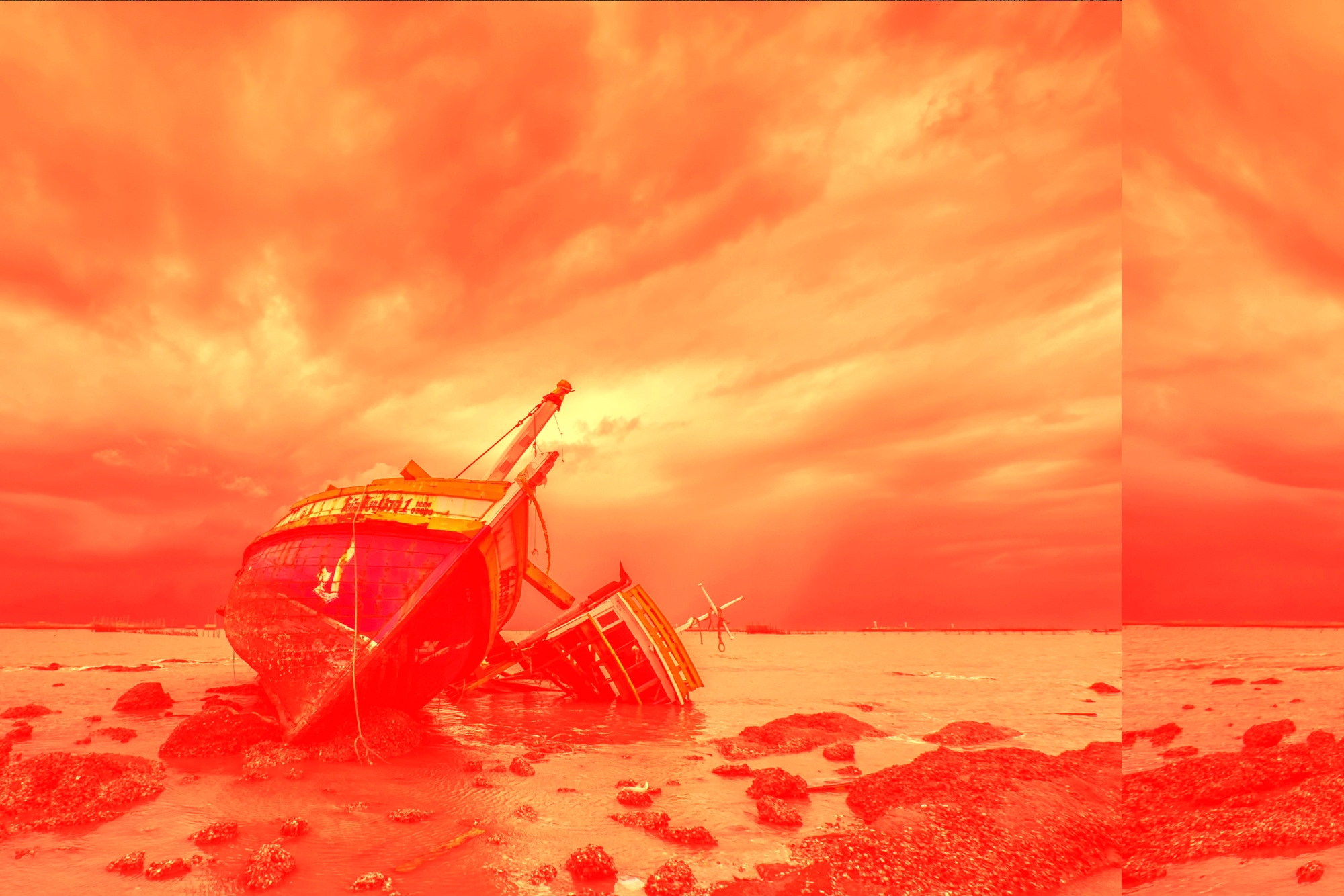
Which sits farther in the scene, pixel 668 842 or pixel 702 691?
pixel 702 691

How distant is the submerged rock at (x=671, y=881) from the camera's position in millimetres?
8406

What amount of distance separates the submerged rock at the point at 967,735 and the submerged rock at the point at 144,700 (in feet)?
82.7

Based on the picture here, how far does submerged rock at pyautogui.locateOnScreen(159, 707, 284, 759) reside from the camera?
1522 cm

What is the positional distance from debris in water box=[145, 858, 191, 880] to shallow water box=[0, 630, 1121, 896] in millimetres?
130

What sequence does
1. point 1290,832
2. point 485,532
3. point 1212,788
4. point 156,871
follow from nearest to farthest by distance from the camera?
point 156,871 < point 1290,832 < point 1212,788 < point 485,532

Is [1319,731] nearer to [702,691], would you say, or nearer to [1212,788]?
[1212,788]

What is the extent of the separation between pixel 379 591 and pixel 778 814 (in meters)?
10.1

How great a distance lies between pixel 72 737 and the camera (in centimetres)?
1764

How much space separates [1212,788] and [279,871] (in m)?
15.3

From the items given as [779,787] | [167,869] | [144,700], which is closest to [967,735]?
[779,787]

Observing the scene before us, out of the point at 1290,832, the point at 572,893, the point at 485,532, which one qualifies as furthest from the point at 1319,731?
the point at 485,532

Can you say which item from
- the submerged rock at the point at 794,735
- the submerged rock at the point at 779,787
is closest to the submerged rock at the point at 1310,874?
the submerged rock at the point at 779,787

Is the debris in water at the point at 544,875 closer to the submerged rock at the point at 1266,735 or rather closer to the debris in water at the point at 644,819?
the debris in water at the point at 644,819

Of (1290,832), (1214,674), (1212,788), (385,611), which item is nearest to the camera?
(1290,832)
